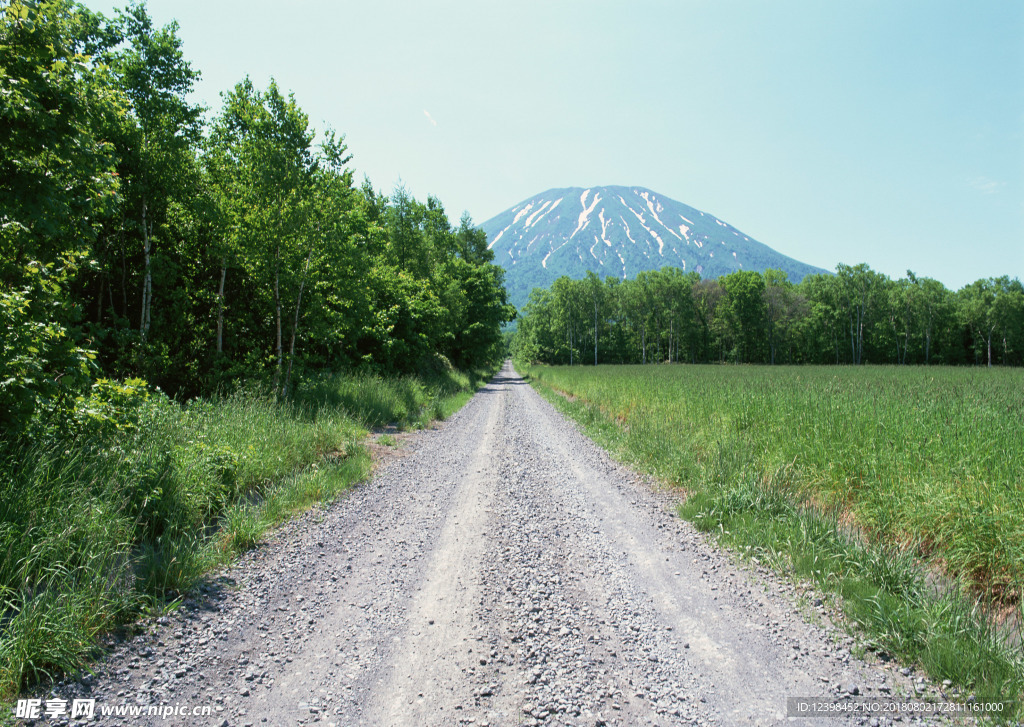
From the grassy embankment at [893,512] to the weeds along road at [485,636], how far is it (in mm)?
418

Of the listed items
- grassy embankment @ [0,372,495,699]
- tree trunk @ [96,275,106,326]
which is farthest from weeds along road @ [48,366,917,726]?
tree trunk @ [96,275,106,326]

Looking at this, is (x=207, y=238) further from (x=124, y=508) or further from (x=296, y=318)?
(x=124, y=508)

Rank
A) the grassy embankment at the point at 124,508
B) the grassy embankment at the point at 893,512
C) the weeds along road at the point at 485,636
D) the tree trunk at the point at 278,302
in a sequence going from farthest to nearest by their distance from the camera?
the tree trunk at the point at 278,302 → the grassy embankment at the point at 893,512 → the grassy embankment at the point at 124,508 → the weeds along road at the point at 485,636

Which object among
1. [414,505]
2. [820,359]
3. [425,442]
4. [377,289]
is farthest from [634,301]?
[414,505]

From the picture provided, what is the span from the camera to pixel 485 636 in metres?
3.15

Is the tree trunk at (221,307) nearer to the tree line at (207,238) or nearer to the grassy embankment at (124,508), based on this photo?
the tree line at (207,238)

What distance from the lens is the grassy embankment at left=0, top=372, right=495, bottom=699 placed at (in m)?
2.84

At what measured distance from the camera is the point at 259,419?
25.1ft

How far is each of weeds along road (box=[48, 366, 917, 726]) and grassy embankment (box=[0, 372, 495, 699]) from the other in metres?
0.31

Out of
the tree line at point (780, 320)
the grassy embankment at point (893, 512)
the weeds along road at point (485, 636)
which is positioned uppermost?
the tree line at point (780, 320)

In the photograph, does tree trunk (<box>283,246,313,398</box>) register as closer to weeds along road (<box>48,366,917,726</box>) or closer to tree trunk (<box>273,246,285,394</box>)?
tree trunk (<box>273,246,285,394</box>)

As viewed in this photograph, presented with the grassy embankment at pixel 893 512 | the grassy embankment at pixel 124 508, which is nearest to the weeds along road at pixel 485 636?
the grassy embankment at pixel 124 508

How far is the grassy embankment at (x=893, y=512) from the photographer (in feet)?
9.69

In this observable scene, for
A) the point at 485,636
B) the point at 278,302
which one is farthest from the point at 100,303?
the point at 485,636
